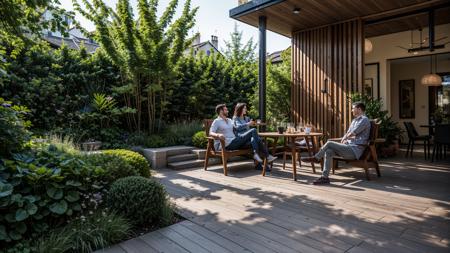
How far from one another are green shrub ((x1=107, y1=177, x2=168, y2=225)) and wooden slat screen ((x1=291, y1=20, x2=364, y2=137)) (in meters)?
5.37

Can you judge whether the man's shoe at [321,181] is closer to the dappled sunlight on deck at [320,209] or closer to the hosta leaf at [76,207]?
the dappled sunlight on deck at [320,209]

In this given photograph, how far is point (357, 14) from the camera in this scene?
6.40 metres

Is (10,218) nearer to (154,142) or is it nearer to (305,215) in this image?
(305,215)

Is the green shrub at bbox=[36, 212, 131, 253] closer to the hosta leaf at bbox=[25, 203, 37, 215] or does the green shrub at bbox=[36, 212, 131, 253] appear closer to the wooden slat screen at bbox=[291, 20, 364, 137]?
the hosta leaf at bbox=[25, 203, 37, 215]

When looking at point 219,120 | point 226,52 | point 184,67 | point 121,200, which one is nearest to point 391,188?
point 219,120

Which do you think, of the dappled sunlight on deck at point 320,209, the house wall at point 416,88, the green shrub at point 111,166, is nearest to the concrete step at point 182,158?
the dappled sunlight on deck at point 320,209

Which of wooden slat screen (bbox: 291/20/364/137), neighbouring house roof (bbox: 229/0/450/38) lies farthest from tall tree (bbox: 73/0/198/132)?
wooden slat screen (bbox: 291/20/364/137)

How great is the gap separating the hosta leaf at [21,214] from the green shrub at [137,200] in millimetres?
686

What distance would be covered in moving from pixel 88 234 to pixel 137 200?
471 millimetres

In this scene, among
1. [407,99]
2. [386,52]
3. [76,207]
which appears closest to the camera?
[76,207]

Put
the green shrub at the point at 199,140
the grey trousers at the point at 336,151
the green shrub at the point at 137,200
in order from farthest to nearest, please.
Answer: the green shrub at the point at 199,140, the grey trousers at the point at 336,151, the green shrub at the point at 137,200

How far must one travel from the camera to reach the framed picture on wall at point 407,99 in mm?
10914

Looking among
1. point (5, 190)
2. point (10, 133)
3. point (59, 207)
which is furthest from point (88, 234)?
point (10, 133)

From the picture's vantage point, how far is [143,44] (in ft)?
20.9
